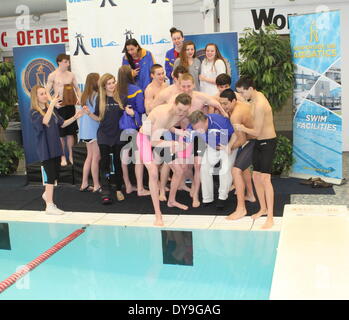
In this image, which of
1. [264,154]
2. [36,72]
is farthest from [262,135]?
[36,72]

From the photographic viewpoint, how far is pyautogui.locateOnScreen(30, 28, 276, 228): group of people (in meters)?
5.16

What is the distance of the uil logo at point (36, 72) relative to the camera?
7.70 meters

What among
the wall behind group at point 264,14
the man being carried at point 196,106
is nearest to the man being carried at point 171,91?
the man being carried at point 196,106

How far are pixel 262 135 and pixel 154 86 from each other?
184cm

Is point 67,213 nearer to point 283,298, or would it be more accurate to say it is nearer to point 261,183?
point 261,183

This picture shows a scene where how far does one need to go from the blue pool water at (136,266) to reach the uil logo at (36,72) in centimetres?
313

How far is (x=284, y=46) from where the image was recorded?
702 centimetres

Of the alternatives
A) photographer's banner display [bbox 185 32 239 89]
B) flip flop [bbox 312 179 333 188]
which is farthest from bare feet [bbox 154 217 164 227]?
photographer's banner display [bbox 185 32 239 89]

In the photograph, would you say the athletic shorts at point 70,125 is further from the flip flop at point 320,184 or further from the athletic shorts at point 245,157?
the flip flop at point 320,184

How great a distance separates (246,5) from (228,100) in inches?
184

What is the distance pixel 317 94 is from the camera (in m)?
6.94

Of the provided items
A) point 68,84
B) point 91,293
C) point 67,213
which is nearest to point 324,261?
point 91,293

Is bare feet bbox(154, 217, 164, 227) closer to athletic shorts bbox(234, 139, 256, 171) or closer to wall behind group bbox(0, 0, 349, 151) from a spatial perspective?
athletic shorts bbox(234, 139, 256, 171)

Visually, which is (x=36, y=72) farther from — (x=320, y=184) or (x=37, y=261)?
(x=320, y=184)
